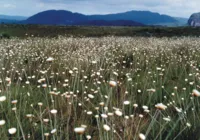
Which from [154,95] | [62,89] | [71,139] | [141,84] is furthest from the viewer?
[141,84]

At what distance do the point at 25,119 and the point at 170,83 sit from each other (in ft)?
11.8

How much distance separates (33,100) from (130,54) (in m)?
6.15

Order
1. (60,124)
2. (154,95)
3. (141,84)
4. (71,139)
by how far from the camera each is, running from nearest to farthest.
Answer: (71,139) → (60,124) → (154,95) → (141,84)

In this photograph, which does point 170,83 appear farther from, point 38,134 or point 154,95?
point 38,134

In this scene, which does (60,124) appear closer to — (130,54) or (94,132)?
(94,132)

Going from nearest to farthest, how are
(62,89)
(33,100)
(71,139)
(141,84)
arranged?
(71,139)
(33,100)
(62,89)
(141,84)

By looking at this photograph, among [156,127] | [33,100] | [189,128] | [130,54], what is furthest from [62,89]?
[130,54]

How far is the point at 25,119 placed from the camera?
3.75 meters

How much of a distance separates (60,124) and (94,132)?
413mm

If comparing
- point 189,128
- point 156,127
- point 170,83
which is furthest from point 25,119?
point 170,83

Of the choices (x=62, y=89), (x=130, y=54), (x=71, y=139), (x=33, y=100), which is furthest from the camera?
(x=130, y=54)

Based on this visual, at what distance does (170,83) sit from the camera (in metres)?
6.38

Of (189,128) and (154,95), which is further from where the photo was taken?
(154,95)

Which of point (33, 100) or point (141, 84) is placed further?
point (141, 84)
